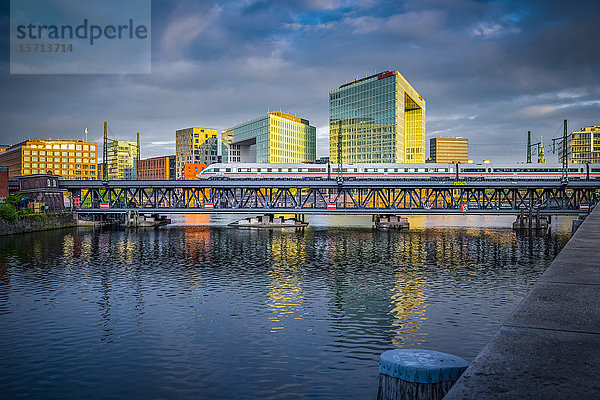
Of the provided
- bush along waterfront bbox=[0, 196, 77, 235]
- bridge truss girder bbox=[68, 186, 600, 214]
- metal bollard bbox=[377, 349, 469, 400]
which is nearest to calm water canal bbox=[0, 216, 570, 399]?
metal bollard bbox=[377, 349, 469, 400]

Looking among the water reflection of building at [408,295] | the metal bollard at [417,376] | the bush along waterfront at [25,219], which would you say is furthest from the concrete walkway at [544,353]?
the bush along waterfront at [25,219]

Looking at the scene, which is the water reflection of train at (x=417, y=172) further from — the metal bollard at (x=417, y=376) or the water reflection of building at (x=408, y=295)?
the metal bollard at (x=417, y=376)

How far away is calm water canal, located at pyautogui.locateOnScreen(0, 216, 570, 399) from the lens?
18547 mm

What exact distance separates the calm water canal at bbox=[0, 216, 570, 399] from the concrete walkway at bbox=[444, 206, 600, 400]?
8851 millimetres

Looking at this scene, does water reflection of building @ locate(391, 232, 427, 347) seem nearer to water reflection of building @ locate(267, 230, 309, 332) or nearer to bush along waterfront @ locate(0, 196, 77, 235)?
water reflection of building @ locate(267, 230, 309, 332)

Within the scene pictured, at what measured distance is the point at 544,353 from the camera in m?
7.61

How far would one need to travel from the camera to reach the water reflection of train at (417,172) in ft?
342

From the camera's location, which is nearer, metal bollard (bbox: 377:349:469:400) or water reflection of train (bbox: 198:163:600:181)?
metal bollard (bbox: 377:349:469:400)

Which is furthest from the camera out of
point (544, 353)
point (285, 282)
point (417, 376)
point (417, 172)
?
point (417, 172)

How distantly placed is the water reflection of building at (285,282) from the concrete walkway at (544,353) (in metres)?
16.5

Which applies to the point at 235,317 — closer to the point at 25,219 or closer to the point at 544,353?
the point at 544,353

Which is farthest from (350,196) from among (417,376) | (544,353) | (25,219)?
(544,353)

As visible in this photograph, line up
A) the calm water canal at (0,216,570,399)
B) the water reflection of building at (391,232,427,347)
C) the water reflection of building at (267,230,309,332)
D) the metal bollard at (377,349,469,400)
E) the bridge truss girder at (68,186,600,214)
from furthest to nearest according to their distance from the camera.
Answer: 1. the bridge truss girder at (68,186,600,214)
2. the water reflection of building at (267,230,309,332)
3. the water reflection of building at (391,232,427,347)
4. the calm water canal at (0,216,570,399)
5. the metal bollard at (377,349,469,400)

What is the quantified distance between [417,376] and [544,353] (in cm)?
286
